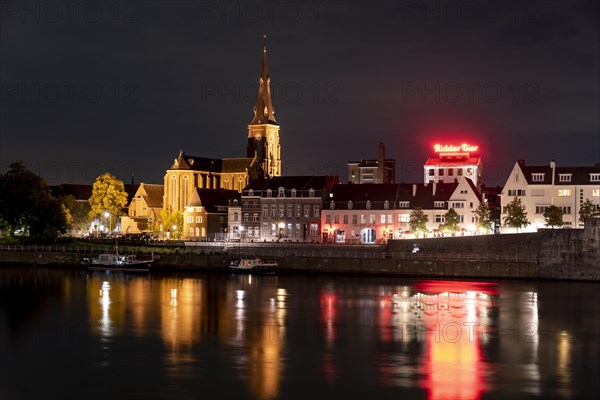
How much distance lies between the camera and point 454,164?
14475cm

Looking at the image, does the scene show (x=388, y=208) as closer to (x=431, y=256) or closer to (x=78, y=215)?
(x=431, y=256)

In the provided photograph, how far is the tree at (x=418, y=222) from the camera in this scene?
101 m

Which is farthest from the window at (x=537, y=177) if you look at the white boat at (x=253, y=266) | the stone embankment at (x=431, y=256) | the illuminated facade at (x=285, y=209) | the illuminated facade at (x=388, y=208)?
the white boat at (x=253, y=266)

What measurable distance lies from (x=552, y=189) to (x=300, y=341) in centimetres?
5545

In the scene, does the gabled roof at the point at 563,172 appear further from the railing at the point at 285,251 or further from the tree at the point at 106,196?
the tree at the point at 106,196

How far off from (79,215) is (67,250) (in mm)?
46475

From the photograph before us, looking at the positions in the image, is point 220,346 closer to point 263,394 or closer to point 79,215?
point 263,394

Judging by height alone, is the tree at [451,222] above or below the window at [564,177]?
below

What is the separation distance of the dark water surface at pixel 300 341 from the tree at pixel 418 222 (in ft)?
96.2

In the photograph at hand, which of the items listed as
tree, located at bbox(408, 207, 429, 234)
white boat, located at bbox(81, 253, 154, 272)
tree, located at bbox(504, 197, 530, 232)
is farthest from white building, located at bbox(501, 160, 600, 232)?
white boat, located at bbox(81, 253, 154, 272)

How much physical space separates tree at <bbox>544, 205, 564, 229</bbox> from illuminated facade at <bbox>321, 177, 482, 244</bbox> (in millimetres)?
13142

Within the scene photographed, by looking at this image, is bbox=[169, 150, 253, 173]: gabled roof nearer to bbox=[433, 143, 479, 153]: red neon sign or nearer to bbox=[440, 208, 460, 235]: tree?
bbox=[433, 143, 479, 153]: red neon sign

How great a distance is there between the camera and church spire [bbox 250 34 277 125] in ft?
558

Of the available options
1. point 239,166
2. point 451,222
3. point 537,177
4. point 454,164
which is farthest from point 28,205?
point 454,164
